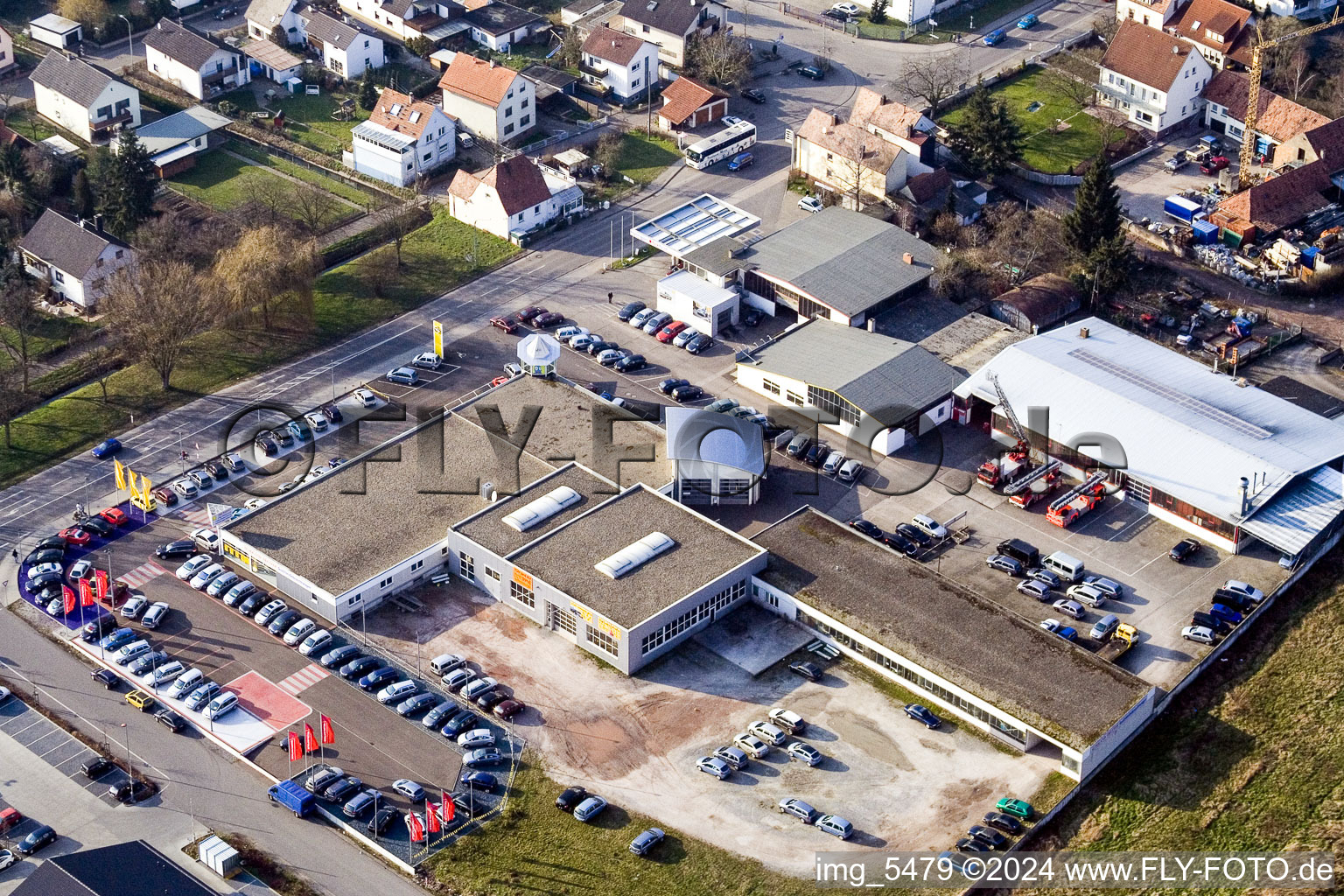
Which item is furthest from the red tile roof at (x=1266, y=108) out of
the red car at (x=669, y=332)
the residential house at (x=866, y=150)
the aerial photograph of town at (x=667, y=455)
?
the red car at (x=669, y=332)

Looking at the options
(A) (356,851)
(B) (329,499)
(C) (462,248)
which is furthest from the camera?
(C) (462,248)

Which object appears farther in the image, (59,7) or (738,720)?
(59,7)

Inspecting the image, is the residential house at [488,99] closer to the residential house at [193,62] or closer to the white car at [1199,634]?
the residential house at [193,62]

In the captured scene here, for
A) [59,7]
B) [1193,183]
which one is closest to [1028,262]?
[1193,183]

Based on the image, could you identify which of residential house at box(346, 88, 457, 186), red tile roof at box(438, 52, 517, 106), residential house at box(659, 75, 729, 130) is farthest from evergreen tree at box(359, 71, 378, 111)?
residential house at box(659, 75, 729, 130)

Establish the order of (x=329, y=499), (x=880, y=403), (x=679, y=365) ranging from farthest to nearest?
(x=679, y=365)
(x=880, y=403)
(x=329, y=499)

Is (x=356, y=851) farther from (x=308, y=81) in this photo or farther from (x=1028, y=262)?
(x=308, y=81)

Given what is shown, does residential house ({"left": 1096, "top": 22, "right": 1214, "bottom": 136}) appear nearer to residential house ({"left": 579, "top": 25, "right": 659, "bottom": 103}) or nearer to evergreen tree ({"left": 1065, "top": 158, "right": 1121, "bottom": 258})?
evergreen tree ({"left": 1065, "top": 158, "right": 1121, "bottom": 258})
